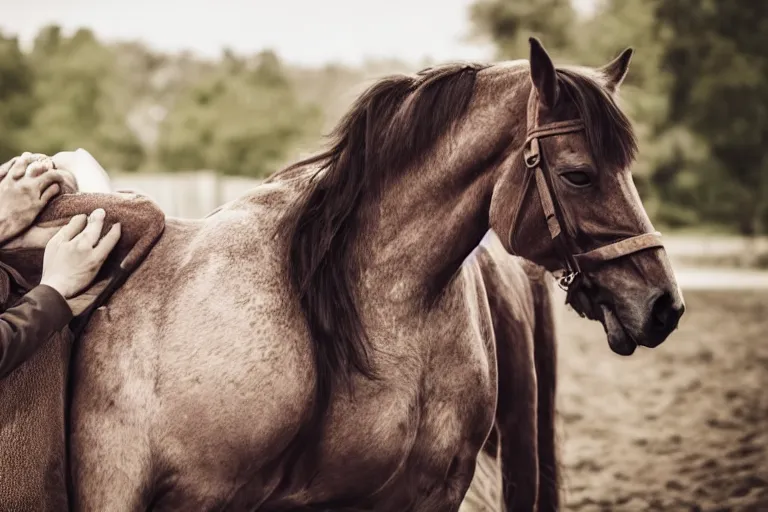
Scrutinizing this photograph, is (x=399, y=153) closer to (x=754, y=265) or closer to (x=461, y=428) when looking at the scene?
(x=461, y=428)

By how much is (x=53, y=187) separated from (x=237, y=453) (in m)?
1.00

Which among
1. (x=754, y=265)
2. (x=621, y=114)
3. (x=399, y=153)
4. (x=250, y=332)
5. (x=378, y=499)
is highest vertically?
(x=621, y=114)

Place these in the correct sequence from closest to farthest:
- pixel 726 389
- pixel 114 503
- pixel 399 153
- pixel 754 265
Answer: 1. pixel 114 503
2. pixel 399 153
3. pixel 726 389
4. pixel 754 265

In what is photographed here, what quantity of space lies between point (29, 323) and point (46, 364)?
196 millimetres

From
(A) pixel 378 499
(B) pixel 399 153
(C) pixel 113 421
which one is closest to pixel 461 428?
(A) pixel 378 499

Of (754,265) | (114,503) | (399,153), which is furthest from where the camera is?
(754,265)

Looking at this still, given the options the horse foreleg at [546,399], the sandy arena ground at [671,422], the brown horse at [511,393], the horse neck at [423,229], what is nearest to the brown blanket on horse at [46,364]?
the horse neck at [423,229]

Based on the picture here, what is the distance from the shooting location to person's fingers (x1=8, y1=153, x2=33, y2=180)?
8.74ft

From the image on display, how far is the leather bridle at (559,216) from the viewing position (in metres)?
2.67

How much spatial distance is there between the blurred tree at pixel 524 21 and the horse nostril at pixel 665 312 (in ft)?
81.6

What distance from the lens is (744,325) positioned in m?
14.4

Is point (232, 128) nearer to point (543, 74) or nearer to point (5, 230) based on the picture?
point (5, 230)

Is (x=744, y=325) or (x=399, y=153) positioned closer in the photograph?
(x=399, y=153)

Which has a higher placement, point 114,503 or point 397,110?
point 397,110
